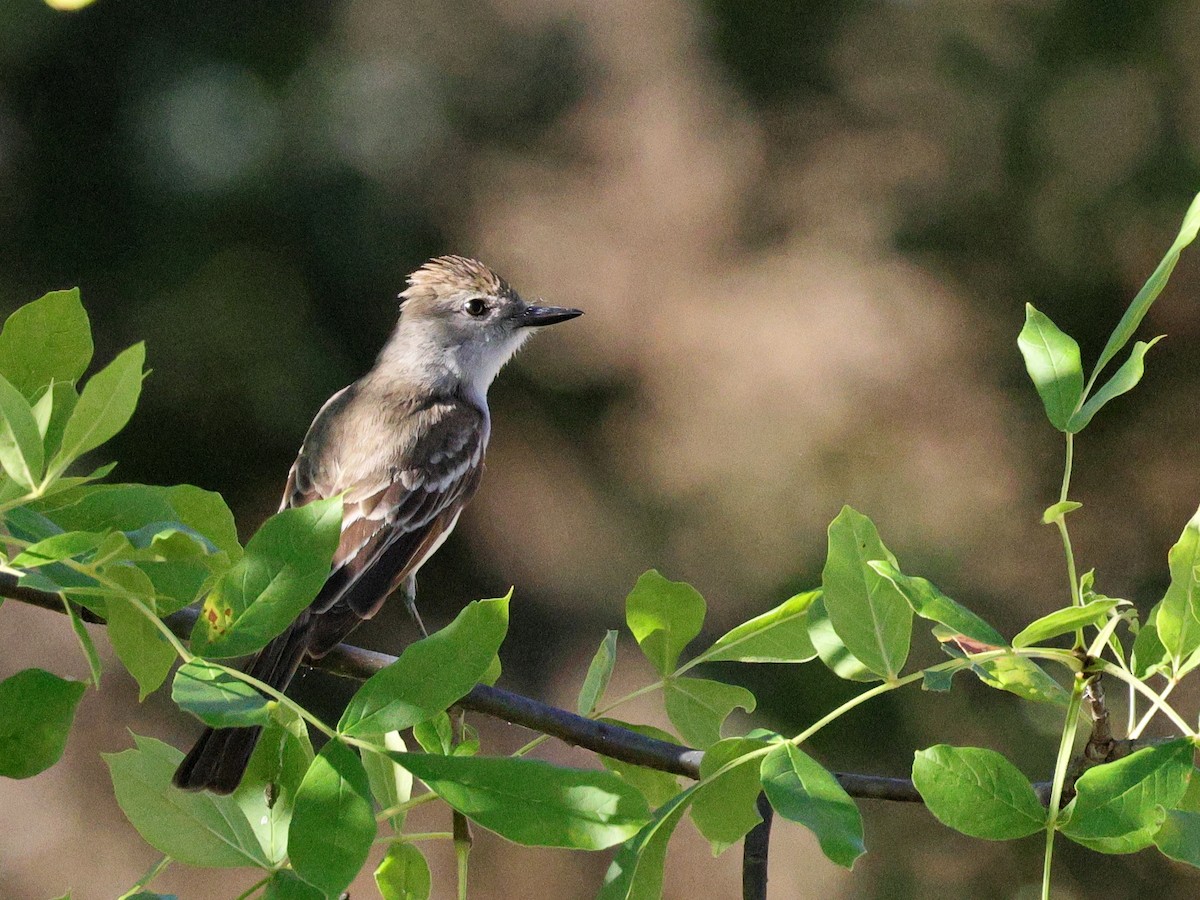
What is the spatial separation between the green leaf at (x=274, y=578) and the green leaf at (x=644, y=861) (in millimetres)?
345

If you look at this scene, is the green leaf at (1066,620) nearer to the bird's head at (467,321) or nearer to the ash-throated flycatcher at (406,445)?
the ash-throated flycatcher at (406,445)

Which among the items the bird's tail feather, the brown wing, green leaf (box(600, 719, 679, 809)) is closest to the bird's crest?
the brown wing

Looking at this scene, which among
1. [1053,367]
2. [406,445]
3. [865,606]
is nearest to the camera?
[865,606]

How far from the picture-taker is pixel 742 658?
1631mm

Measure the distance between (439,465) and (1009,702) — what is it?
2.97 metres

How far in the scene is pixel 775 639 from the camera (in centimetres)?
160

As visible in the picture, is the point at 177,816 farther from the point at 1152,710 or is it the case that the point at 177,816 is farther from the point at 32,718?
the point at 1152,710

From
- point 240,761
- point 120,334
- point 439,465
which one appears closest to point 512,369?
point 120,334

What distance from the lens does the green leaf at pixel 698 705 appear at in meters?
1.78

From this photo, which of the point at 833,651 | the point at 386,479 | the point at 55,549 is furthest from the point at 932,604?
the point at 386,479

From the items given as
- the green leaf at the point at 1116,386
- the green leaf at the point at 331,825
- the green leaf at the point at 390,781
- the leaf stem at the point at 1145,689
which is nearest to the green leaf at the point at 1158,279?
the green leaf at the point at 1116,386

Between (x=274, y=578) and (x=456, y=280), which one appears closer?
(x=274, y=578)

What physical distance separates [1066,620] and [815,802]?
0.83 ft

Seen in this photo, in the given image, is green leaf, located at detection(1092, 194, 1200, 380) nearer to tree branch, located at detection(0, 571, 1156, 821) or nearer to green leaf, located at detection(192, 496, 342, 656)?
tree branch, located at detection(0, 571, 1156, 821)
